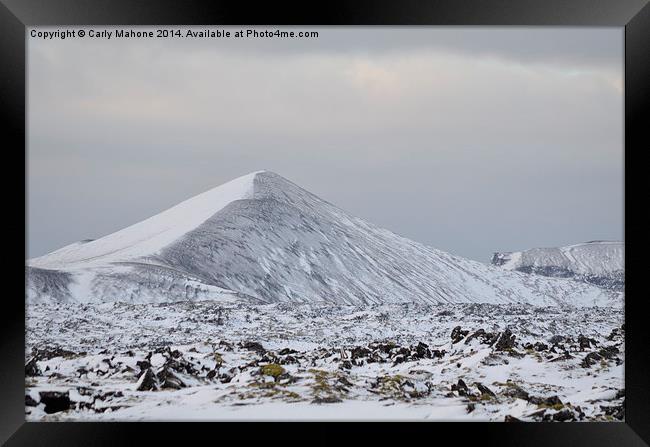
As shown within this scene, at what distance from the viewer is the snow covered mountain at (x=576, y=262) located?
55.3ft

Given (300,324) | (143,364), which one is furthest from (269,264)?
(143,364)

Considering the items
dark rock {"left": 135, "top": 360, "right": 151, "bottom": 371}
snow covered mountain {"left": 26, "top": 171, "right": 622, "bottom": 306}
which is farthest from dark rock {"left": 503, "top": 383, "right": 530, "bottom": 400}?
snow covered mountain {"left": 26, "top": 171, "right": 622, "bottom": 306}

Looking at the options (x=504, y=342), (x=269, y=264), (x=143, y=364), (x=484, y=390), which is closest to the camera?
(x=484, y=390)

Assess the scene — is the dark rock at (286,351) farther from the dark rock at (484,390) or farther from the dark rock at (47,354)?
the dark rock at (484,390)

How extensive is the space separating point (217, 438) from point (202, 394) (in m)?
0.83

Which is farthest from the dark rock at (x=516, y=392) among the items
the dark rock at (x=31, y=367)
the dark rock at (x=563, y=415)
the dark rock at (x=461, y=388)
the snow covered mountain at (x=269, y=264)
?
the snow covered mountain at (x=269, y=264)

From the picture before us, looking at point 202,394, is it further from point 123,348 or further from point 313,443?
point 123,348

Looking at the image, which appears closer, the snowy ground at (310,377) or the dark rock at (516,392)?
the snowy ground at (310,377)

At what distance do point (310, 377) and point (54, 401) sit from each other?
1995 millimetres

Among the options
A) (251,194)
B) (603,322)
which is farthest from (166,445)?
(251,194)

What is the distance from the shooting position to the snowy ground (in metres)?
5.01

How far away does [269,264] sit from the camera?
44.8 feet

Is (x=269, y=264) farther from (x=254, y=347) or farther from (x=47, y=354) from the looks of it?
(x=47, y=354)
